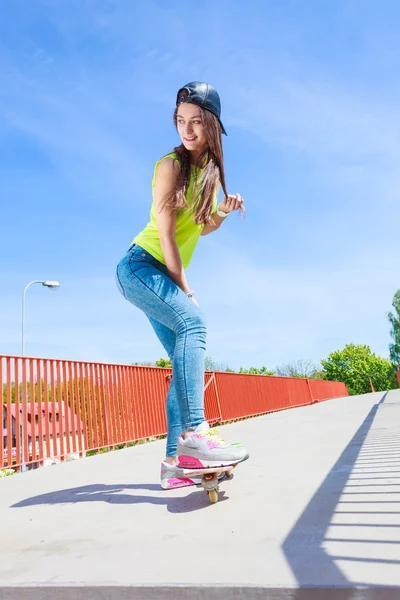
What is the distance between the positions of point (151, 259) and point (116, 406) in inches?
209

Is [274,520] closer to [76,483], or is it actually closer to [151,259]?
[151,259]

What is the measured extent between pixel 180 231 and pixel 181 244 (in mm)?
75

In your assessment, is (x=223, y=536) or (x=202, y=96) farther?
(x=202, y=96)

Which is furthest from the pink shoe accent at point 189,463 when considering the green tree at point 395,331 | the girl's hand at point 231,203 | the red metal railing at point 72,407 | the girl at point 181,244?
the green tree at point 395,331

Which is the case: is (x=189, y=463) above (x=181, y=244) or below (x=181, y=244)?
below

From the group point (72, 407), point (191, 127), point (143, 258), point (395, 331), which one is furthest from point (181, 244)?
point (395, 331)

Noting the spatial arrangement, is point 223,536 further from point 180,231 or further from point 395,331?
point 395,331

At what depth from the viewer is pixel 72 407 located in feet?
19.8

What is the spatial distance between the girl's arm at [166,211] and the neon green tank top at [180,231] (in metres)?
0.05

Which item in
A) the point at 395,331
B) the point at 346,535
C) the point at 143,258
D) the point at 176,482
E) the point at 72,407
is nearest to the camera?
the point at 346,535

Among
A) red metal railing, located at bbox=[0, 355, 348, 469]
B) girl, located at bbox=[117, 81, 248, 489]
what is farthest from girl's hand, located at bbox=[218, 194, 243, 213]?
red metal railing, located at bbox=[0, 355, 348, 469]

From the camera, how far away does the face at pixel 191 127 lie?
2.15 m

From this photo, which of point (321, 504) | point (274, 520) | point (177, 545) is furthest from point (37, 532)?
point (321, 504)

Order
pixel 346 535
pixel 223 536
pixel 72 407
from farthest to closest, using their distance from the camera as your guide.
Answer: pixel 72 407 → pixel 223 536 → pixel 346 535
